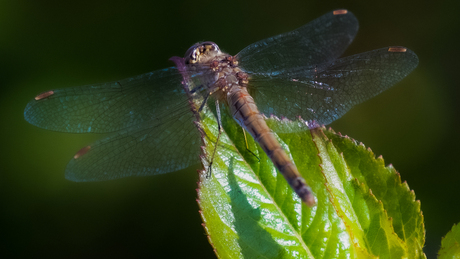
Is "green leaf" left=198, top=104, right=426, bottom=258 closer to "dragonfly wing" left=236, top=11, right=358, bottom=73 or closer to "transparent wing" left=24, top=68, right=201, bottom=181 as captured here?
"transparent wing" left=24, top=68, right=201, bottom=181

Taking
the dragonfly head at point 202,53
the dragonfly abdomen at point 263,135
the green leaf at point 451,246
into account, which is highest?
the dragonfly head at point 202,53

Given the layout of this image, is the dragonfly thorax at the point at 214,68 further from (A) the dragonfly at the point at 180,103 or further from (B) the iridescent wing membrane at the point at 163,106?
(B) the iridescent wing membrane at the point at 163,106

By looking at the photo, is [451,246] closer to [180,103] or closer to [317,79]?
[317,79]

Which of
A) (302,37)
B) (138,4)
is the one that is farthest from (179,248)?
(138,4)

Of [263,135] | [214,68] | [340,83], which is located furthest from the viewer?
[214,68]

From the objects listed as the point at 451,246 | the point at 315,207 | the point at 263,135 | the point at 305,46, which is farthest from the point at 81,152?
the point at 451,246

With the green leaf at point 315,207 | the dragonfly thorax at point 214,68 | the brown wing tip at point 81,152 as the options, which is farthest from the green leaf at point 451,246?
the brown wing tip at point 81,152
